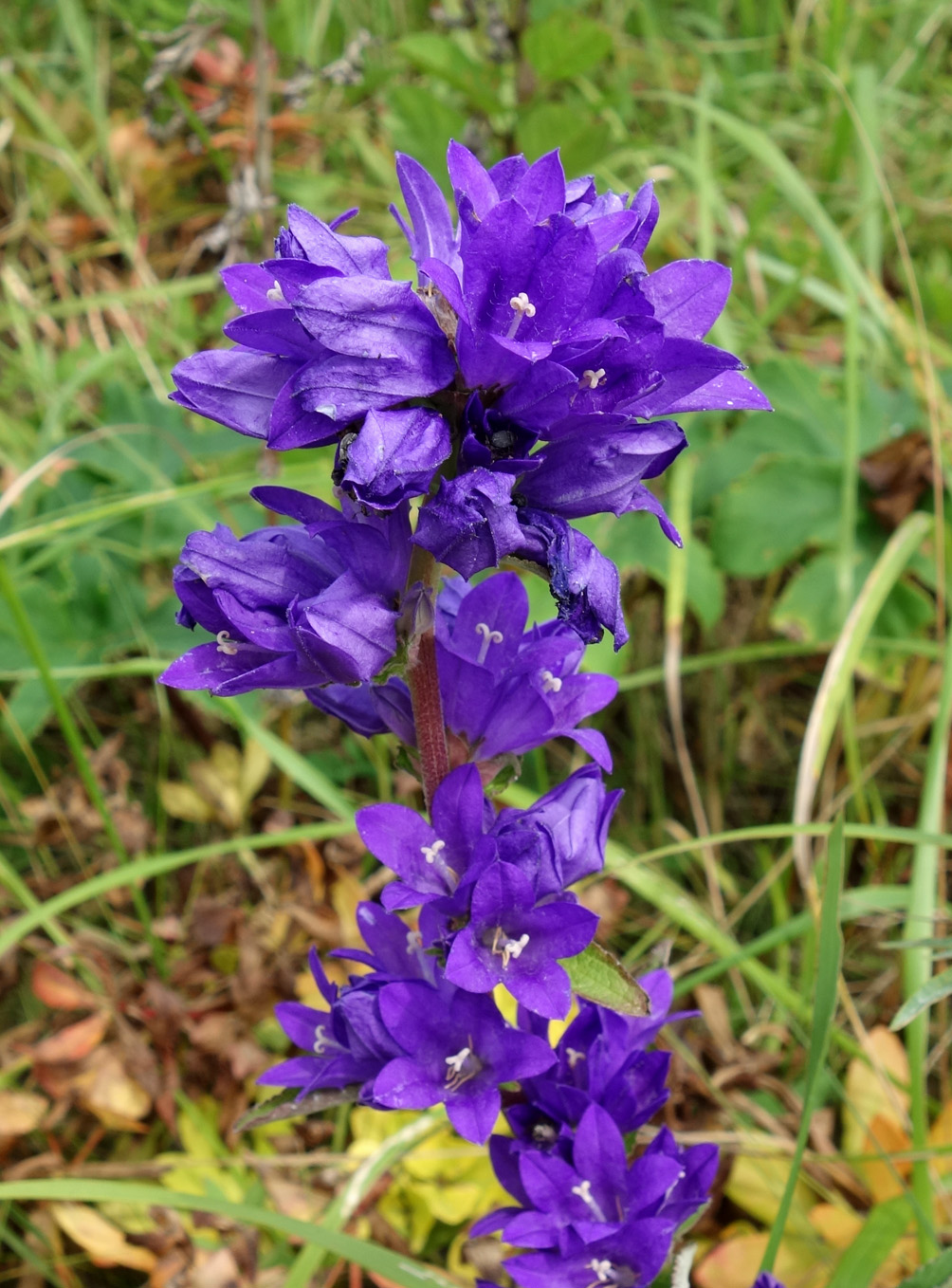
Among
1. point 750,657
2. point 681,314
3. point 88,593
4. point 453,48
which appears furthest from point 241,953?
point 453,48

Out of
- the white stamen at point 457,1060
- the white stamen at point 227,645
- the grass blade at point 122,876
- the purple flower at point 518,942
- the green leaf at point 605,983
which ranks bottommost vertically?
the grass blade at point 122,876

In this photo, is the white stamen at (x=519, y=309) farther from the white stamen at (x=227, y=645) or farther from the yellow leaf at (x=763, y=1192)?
the yellow leaf at (x=763, y=1192)

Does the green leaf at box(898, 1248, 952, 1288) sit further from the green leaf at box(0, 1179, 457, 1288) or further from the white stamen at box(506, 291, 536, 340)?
the white stamen at box(506, 291, 536, 340)

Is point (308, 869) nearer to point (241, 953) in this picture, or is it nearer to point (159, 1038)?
point (241, 953)

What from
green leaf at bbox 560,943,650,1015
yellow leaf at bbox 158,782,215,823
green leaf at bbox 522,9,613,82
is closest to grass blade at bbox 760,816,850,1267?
green leaf at bbox 560,943,650,1015

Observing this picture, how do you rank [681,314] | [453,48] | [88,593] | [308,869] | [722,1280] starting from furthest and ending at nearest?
[453,48], [88,593], [308,869], [722,1280], [681,314]

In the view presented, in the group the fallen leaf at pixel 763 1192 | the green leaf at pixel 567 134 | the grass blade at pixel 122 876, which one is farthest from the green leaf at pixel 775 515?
the fallen leaf at pixel 763 1192

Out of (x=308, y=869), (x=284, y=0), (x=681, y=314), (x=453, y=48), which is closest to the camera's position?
(x=681, y=314)
